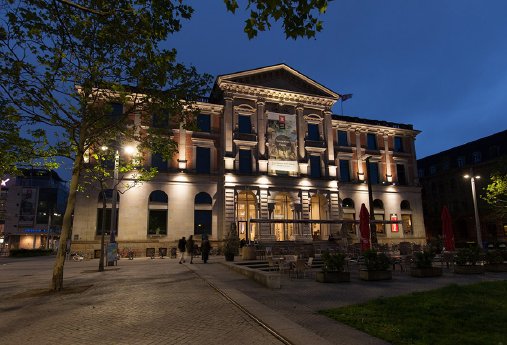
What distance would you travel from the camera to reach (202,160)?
35594 mm

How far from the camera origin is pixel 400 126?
1812 inches

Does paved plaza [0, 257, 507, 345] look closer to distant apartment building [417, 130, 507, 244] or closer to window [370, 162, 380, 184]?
window [370, 162, 380, 184]

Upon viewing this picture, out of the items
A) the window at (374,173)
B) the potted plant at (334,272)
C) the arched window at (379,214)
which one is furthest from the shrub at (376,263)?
the window at (374,173)

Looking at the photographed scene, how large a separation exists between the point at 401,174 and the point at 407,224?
6636 millimetres

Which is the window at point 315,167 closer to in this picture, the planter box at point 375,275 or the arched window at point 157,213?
the arched window at point 157,213

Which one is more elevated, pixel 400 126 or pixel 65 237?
pixel 400 126

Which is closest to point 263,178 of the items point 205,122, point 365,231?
point 205,122

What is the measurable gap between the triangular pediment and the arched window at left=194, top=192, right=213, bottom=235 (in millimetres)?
12526

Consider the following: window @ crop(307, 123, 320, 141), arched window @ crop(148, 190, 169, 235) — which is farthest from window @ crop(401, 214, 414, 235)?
arched window @ crop(148, 190, 169, 235)

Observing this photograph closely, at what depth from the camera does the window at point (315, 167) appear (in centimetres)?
3844

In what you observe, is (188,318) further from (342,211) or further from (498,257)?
(342,211)

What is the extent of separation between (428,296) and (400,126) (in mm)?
40847

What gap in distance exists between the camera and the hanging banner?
120ft

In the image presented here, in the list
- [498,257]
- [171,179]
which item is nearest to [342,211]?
[171,179]
